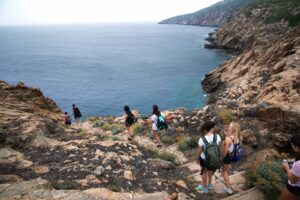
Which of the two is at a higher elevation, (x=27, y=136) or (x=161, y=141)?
(x=27, y=136)

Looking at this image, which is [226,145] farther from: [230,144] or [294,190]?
[294,190]

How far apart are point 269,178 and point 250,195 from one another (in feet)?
2.24

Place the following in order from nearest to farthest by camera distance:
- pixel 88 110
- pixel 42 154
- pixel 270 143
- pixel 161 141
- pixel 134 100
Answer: pixel 42 154
pixel 270 143
pixel 161 141
pixel 88 110
pixel 134 100

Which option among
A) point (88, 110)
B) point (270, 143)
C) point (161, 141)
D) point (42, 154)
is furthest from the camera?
point (88, 110)

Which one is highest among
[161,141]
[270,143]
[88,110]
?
[270,143]

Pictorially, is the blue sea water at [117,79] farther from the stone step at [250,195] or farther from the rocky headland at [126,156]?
the stone step at [250,195]

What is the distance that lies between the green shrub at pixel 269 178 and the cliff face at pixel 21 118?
27.7ft

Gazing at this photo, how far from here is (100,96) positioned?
149 feet

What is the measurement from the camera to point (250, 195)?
7.63 meters

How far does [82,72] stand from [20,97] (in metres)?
45.6

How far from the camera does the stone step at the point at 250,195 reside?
753cm

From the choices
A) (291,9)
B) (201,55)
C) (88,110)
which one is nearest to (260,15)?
(291,9)

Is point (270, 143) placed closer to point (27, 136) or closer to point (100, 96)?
point (27, 136)

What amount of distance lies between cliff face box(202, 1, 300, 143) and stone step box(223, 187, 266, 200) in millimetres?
3129
